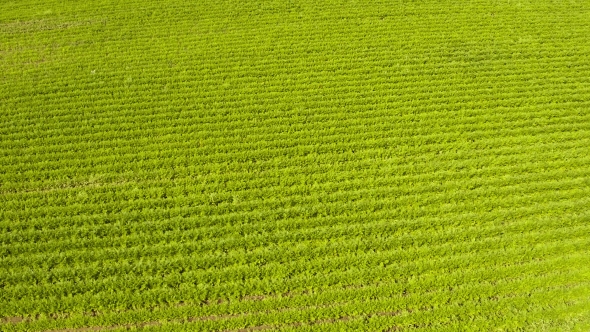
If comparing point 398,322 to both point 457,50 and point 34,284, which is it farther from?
point 457,50

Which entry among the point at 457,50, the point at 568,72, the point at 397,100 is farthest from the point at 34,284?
the point at 568,72

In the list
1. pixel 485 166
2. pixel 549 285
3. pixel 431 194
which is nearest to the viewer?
pixel 549 285

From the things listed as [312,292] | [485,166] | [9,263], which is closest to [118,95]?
[9,263]

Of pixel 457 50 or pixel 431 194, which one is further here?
pixel 457 50

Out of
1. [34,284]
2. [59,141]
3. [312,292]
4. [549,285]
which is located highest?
[59,141]

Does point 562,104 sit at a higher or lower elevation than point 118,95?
lower

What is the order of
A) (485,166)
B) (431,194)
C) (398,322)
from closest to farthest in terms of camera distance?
(398,322) < (431,194) < (485,166)
